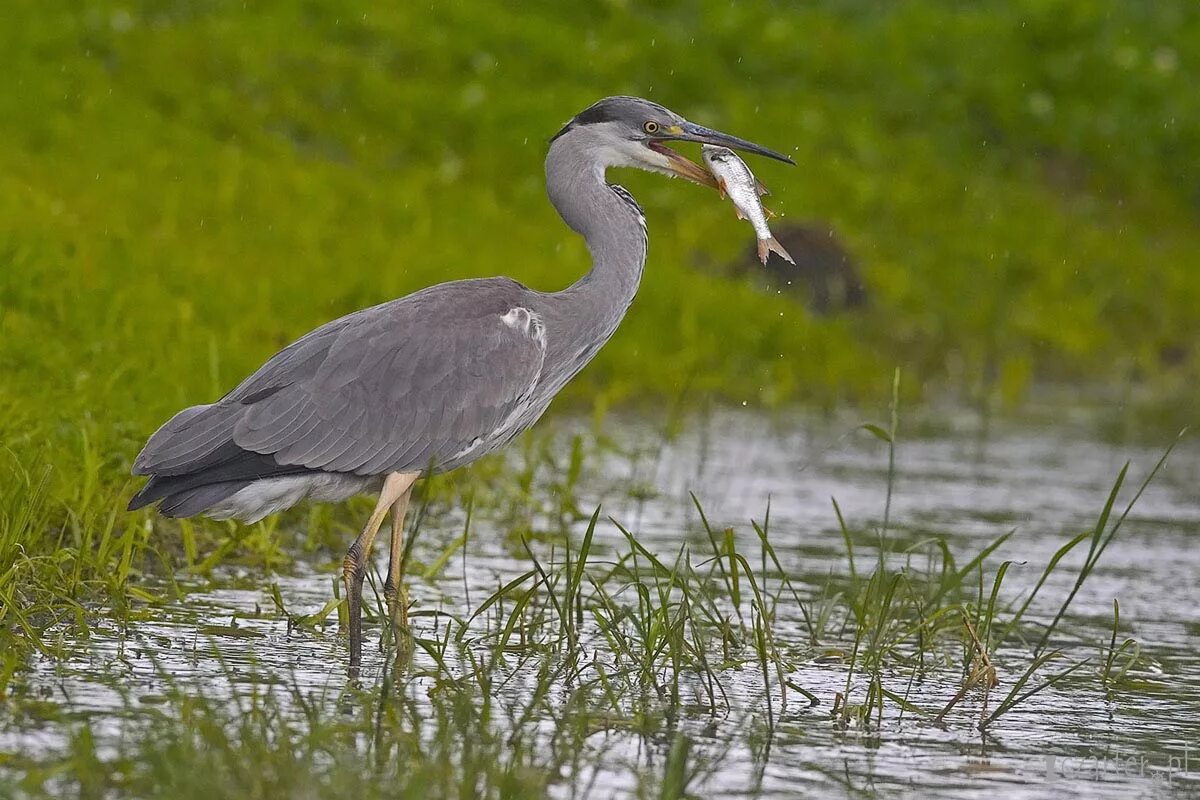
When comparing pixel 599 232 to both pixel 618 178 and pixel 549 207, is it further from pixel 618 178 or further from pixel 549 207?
pixel 549 207

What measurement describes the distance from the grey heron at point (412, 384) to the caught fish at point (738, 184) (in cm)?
9

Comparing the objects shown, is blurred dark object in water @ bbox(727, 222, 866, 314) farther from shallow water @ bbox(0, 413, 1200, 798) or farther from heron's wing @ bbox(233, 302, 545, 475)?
heron's wing @ bbox(233, 302, 545, 475)

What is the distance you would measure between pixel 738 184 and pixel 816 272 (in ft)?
26.4

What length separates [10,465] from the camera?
5.84 metres

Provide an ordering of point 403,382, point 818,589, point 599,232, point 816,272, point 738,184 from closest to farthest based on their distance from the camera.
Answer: point 403,382 < point 738,184 < point 599,232 < point 818,589 < point 816,272

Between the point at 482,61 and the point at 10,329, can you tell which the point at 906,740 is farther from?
the point at 482,61

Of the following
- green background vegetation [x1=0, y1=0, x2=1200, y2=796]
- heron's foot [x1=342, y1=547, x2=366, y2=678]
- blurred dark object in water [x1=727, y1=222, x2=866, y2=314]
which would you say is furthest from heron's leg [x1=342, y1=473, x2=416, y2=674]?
blurred dark object in water [x1=727, y1=222, x2=866, y2=314]

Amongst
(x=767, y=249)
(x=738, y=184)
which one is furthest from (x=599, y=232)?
(x=767, y=249)

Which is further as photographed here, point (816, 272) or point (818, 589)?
point (816, 272)

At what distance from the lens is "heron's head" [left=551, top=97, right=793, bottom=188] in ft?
19.9

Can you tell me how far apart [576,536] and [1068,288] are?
28.2 ft

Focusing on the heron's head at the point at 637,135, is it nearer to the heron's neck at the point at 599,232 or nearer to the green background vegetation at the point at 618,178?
the heron's neck at the point at 599,232

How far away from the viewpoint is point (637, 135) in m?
6.10

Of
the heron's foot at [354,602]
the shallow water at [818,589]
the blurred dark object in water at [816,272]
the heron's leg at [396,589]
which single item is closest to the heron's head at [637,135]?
the shallow water at [818,589]
